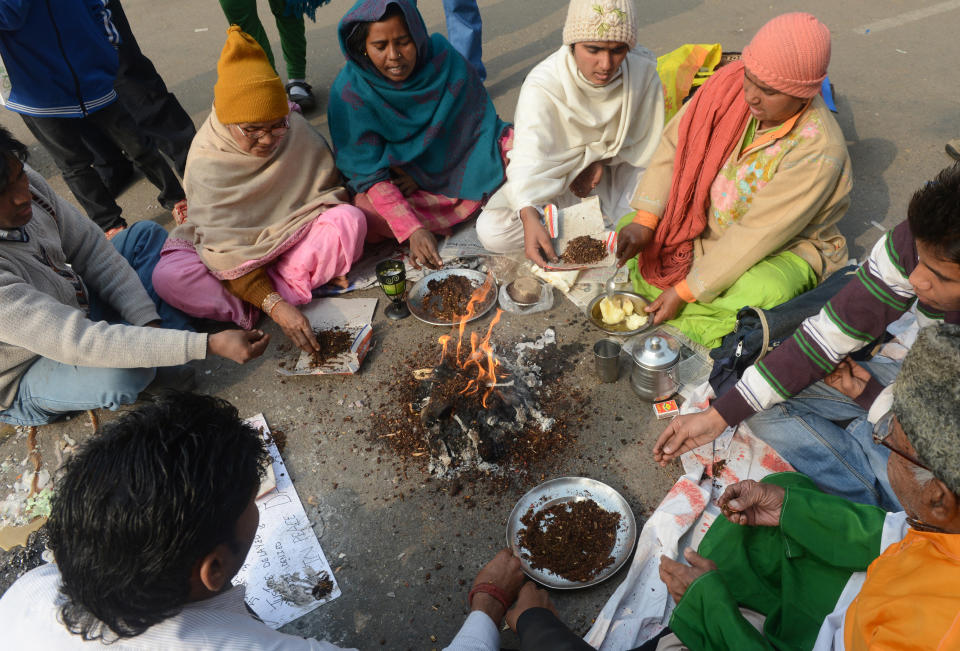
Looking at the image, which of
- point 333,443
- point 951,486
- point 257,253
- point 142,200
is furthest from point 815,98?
point 142,200

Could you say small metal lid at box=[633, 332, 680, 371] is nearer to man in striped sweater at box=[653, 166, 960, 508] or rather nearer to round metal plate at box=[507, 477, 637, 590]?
man in striped sweater at box=[653, 166, 960, 508]

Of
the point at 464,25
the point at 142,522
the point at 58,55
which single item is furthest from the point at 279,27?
the point at 142,522

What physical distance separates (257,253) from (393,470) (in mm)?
1849

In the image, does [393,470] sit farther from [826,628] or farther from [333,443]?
[826,628]

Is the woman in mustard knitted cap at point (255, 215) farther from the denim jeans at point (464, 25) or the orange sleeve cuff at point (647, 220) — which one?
the denim jeans at point (464, 25)

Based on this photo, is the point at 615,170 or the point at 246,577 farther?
the point at 615,170

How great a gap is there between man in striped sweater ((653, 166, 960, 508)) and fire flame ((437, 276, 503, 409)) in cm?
104

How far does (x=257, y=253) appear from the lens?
4.10 m

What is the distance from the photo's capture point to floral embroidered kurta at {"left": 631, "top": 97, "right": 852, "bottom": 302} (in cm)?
318

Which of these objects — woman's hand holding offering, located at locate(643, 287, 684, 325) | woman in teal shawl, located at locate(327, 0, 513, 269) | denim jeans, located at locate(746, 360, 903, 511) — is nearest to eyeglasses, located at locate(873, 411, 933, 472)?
denim jeans, located at locate(746, 360, 903, 511)

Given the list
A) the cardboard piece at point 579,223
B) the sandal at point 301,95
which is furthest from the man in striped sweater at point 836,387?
the sandal at point 301,95

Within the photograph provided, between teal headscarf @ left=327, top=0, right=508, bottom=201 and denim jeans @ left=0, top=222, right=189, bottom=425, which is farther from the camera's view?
teal headscarf @ left=327, top=0, right=508, bottom=201

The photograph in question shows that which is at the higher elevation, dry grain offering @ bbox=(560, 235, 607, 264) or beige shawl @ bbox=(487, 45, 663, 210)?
beige shawl @ bbox=(487, 45, 663, 210)

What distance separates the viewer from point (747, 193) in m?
3.49
